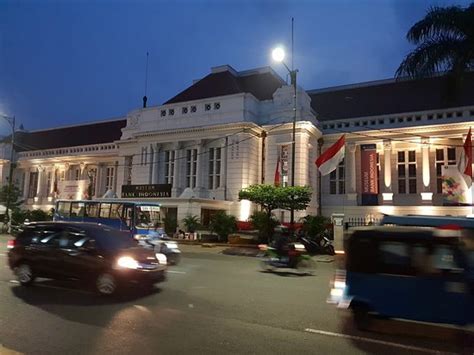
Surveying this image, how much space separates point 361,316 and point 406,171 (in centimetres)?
2488

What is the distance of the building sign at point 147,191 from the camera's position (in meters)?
29.7

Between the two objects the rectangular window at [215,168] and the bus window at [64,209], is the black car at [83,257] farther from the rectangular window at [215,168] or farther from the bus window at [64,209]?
the rectangular window at [215,168]

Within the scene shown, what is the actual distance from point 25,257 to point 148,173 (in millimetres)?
24425

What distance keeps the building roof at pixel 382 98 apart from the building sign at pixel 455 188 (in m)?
5.85

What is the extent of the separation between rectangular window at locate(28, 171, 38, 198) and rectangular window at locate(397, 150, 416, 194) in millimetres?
39284

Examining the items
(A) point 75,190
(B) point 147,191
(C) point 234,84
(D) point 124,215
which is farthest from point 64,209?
(C) point 234,84

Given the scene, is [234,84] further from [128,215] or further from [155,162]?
[128,215]

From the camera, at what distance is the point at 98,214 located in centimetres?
2241

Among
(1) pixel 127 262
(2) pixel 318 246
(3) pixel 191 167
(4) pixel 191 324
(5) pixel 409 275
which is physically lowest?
(4) pixel 191 324

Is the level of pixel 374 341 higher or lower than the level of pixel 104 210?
lower

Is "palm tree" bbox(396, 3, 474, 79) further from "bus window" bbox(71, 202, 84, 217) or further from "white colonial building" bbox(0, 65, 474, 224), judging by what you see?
"bus window" bbox(71, 202, 84, 217)

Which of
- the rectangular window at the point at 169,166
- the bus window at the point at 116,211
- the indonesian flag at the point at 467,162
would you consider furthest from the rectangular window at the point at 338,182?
the bus window at the point at 116,211

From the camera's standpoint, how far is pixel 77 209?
2364 cm

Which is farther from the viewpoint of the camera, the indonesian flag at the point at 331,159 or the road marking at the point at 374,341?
the indonesian flag at the point at 331,159
